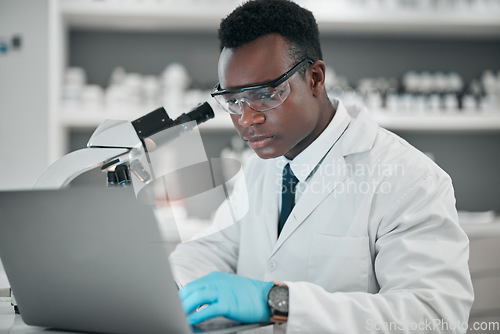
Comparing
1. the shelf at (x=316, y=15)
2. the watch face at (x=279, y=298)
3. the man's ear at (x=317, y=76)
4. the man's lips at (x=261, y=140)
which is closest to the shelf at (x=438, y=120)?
the shelf at (x=316, y=15)

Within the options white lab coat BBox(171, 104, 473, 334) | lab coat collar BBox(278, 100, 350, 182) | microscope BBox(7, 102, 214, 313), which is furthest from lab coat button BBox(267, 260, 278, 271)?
microscope BBox(7, 102, 214, 313)

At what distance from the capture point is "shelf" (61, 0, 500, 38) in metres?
2.55

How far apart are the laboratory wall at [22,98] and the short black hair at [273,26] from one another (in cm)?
151

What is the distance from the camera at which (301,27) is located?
49.3 inches

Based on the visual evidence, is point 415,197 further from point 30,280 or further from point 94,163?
point 30,280

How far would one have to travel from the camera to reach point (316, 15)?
8.49 ft

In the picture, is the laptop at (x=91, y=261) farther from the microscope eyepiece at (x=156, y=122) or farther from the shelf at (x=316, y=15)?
the shelf at (x=316, y=15)

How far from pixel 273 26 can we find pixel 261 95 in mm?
186

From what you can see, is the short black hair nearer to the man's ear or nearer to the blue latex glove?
the man's ear

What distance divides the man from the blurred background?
51.9 inches

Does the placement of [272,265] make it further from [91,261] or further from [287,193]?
[91,261]

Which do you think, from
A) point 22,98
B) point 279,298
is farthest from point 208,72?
point 279,298

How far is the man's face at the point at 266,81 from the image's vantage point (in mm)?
1157

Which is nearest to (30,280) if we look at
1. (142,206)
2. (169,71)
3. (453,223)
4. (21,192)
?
(21,192)
